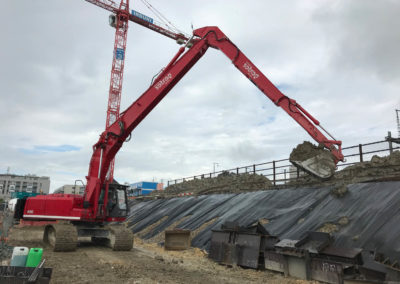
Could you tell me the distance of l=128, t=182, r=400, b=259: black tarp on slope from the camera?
325 inches

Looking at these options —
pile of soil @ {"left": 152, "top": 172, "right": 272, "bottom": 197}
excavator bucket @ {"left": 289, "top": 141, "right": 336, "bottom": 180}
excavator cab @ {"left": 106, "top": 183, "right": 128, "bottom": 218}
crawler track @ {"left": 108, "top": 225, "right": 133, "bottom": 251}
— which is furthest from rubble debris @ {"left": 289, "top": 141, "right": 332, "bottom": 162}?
pile of soil @ {"left": 152, "top": 172, "right": 272, "bottom": 197}

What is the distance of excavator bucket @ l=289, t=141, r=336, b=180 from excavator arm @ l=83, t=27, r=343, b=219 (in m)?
0.48

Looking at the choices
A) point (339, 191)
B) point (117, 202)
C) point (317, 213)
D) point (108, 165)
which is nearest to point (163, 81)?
point (108, 165)

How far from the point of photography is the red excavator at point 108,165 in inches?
448

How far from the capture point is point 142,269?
9.05 m

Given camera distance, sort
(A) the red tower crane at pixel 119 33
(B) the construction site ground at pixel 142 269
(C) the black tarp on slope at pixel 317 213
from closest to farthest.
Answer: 1. (B) the construction site ground at pixel 142 269
2. (C) the black tarp on slope at pixel 317 213
3. (A) the red tower crane at pixel 119 33

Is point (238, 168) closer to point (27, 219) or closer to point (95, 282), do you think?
point (27, 219)

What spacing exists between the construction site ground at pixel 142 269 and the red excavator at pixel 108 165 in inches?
30.1

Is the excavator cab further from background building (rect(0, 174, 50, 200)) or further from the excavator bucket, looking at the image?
background building (rect(0, 174, 50, 200))

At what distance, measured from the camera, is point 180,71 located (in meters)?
12.1

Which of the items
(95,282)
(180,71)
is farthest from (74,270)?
(180,71)

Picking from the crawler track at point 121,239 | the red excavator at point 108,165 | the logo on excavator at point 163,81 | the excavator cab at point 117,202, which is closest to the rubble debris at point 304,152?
the red excavator at point 108,165

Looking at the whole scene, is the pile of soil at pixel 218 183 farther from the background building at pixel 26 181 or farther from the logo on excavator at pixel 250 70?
the background building at pixel 26 181

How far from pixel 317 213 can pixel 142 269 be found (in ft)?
19.6
